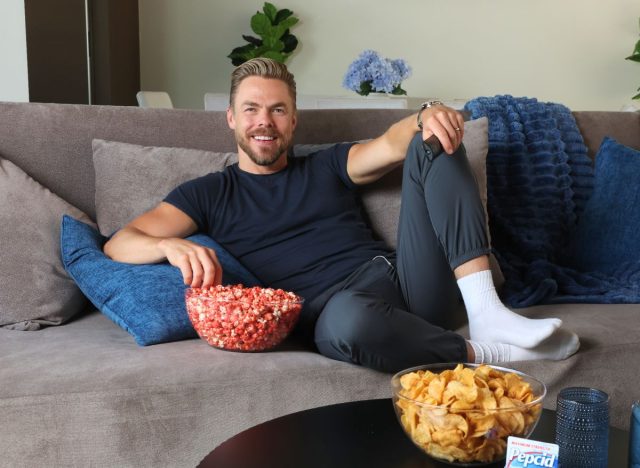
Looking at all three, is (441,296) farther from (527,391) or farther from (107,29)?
(107,29)

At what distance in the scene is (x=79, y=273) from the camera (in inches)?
74.5

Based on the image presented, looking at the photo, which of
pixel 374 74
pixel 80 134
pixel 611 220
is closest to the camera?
pixel 80 134

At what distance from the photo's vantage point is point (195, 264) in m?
1.75

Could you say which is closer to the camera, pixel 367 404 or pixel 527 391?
pixel 527 391

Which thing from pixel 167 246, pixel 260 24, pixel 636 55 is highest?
pixel 260 24

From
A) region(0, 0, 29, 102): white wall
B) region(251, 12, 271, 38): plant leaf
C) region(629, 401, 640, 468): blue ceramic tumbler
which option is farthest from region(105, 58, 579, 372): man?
region(251, 12, 271, 38): plant leaf

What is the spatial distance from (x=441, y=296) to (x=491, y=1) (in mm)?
4526

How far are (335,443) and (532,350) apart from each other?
755mm

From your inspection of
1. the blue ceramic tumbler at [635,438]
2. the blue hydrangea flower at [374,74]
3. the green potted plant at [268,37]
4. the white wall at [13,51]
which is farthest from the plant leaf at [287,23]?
the blue ceramic tumbler at [635,438]

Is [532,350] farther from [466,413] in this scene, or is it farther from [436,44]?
[436,44]

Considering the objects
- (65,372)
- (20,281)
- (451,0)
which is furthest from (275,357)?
(451,0)

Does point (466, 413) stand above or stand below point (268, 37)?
below

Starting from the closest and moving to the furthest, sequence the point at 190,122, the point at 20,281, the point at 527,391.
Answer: the point at 527,391 < the point at 20,281 < the point at 190,122

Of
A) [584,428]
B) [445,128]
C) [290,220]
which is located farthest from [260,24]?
[584,428]
